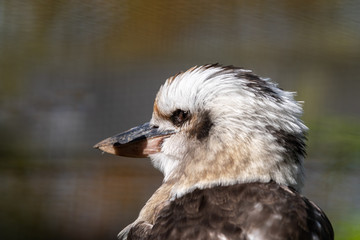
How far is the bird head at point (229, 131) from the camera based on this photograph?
153 centimetres

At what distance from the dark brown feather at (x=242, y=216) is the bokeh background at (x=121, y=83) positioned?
4.11 ft

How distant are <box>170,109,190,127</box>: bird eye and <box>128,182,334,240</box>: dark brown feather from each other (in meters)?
0.27

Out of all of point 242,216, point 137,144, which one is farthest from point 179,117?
point 242,216

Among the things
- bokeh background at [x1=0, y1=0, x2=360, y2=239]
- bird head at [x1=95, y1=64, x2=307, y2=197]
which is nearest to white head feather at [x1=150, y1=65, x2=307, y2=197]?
bird head at [x1=95, y1=64, x2=307, y2=197]

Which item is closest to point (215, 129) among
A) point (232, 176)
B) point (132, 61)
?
point (232, 176)

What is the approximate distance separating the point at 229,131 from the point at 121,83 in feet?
4.10

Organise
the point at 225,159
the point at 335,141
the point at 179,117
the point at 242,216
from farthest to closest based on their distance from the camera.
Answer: the point at 335,141 → the point at 179,117 → the point at 225,159 → the point at 242,216

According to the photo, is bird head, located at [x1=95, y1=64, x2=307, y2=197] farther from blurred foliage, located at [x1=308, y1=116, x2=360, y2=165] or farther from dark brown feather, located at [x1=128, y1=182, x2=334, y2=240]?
blurred foliage, located at [x1=308, y1=116, x2=360, y2=165]

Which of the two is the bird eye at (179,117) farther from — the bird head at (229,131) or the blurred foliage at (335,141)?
the blurred foliage at (335,141)

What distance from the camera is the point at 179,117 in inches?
67.8

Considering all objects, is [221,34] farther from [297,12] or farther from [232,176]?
[232,176]

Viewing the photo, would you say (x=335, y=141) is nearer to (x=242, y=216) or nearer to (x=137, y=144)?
(x=137, y=144)

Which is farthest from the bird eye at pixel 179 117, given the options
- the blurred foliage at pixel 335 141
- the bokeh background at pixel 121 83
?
the blurred foliage at pixel 335 141

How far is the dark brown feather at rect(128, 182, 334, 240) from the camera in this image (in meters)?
1.33
